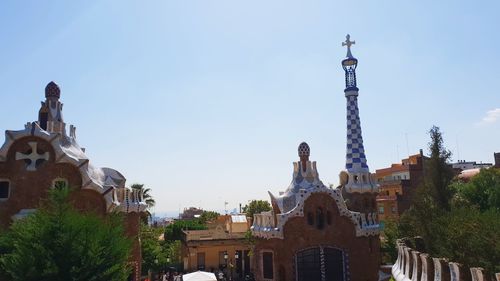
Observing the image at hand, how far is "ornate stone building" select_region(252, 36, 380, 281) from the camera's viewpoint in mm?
22953

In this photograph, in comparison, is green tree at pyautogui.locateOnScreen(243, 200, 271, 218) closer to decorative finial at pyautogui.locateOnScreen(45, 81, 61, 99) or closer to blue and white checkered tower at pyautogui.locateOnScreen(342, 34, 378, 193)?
blue and white checkered tower at pyautogui.locateOnScreen(342, 34, 378, 193)

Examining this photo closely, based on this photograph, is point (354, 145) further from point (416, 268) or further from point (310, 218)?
point (416, 268)

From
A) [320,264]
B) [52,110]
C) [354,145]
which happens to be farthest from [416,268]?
[52,110]

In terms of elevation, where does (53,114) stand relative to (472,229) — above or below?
above

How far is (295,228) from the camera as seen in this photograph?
23.0 m

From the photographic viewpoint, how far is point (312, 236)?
2325 centimetres

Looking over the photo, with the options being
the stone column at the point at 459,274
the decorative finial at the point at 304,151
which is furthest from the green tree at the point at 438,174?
the stone column at the point at 459,274

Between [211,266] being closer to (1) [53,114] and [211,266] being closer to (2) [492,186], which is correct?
(1) [53,114]

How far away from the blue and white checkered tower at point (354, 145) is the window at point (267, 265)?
633 centimetres

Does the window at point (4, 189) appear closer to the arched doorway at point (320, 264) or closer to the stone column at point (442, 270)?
the arched doorway at point (320, 264)

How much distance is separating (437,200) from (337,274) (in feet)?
21.3

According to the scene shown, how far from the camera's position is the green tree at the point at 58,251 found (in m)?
11.1

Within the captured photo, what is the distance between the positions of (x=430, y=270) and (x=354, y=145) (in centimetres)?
1562

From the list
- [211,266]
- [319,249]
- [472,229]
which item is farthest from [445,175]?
[211,266]
